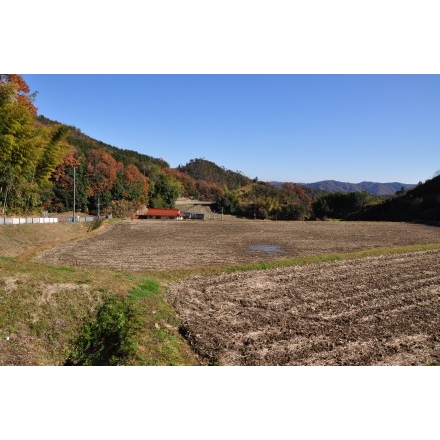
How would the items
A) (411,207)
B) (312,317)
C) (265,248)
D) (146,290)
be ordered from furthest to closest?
(411,207) → (265,248) → (146,290) → (312,317)

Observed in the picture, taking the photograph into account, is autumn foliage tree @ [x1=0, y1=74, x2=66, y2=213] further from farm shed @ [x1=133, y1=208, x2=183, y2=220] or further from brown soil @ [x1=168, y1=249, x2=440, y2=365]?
farm shed @ [x1=133, y1=208, x2=183, y2=220]

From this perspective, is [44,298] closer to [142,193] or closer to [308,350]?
[308,350]

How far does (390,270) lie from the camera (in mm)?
15234

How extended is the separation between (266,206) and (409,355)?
83.8 metres

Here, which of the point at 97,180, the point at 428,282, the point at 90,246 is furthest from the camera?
the point at 97,180

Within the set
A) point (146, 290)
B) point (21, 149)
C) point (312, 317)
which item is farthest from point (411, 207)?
point (146, 290)

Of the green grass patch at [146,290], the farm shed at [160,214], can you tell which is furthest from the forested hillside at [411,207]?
the green grass patch at [146,290]

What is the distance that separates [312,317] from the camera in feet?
29.2

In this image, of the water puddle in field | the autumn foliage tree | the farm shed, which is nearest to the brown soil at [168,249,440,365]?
the water puddle in field

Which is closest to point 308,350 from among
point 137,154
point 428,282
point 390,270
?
point 428,282

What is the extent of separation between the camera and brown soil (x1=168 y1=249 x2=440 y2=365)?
22.4 feet

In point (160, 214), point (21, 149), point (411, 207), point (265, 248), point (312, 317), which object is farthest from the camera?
point (160, 214)

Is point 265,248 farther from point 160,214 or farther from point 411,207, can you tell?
point 411,207

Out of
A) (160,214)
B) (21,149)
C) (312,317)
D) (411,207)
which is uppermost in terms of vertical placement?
(21,149)
